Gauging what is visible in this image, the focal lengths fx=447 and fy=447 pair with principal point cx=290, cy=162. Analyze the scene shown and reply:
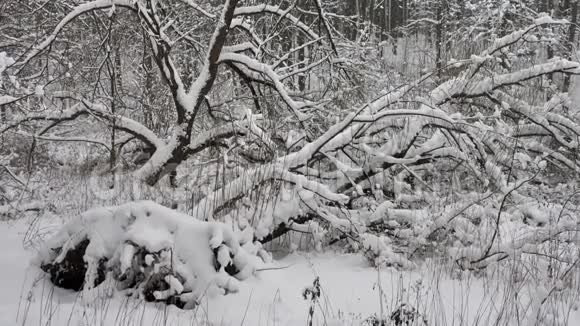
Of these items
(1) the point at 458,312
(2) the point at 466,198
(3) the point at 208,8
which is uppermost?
(3) the point at 208,8

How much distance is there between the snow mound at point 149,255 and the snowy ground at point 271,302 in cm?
9

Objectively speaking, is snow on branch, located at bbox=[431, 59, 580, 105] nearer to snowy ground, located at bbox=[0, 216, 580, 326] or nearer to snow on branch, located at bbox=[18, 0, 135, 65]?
snowy ground, located at bbox=[0, 216, 580, 326]

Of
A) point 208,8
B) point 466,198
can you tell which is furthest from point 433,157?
point 208,8

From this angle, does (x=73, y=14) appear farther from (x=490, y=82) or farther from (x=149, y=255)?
(x=490, y=82)

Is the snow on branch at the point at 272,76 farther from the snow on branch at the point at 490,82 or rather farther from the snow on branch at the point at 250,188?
the snow on branch at the point at 490,82

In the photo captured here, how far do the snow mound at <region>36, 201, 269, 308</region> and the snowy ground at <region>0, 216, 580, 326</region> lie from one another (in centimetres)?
9

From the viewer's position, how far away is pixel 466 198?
4449mm

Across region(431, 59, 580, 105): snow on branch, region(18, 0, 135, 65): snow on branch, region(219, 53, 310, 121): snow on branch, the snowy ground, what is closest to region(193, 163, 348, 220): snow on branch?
the snowy ground

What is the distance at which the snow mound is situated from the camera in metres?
2.86

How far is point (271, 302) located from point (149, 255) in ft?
2.77

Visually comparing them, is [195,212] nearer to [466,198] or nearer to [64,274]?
[64,274]

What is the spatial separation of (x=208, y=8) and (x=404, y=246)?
18.0ft

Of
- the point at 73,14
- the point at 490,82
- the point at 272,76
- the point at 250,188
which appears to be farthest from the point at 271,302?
the point at 73,14

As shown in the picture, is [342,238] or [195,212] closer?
[195,212]
